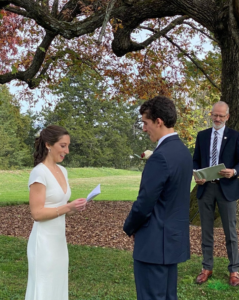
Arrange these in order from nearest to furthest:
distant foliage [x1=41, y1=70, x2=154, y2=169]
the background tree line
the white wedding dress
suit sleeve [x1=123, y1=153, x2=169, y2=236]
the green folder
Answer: suit sleeve [x1=123, y1=153, x2=169, y2=236]
the white wedding dress
the green folder
the background tree line
distant foliage [x1=41, y1=70, x2=154, y2=169]

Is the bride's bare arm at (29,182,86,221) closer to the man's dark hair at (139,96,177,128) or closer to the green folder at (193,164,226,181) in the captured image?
the man's dark hair at (139,96,177,128)

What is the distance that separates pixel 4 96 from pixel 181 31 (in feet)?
109

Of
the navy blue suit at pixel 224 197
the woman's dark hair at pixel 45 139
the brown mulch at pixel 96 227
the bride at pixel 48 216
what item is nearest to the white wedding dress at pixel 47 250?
the bride at pixel 48 216

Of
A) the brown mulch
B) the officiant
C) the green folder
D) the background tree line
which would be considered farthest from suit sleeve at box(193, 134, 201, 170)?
the background tree line

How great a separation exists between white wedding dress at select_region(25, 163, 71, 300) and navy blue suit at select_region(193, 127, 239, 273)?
92.7 inches

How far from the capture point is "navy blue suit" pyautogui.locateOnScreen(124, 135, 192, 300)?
2469 mm

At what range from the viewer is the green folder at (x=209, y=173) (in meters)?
4.47

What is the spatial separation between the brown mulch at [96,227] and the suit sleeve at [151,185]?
428 cm

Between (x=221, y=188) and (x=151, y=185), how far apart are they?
255 centimetres

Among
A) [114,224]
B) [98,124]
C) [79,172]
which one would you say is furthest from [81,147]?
[114,224]

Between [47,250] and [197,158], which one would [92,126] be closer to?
[197,158]

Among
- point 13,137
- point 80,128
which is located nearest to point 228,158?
point 80,128

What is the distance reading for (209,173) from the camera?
4.58m

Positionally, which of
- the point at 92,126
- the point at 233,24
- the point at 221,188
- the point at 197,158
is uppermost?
the point at 92,126
